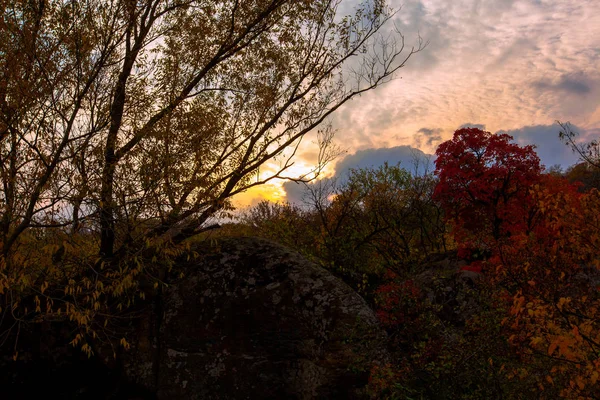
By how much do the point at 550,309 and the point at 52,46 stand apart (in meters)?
10.2

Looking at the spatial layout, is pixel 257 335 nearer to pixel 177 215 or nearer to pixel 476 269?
pixel 177 215

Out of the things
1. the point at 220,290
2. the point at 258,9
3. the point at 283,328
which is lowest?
the point at 283,328

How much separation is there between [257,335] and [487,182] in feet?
55.2

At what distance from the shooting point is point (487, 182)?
21.3 metres

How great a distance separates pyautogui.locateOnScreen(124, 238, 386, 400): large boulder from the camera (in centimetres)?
796

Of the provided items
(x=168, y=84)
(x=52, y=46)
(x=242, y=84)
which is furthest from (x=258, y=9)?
(x=52, y=46)

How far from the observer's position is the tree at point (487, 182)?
68.0 feet

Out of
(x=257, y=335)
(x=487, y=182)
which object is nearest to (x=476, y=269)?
(x=487, y=182)

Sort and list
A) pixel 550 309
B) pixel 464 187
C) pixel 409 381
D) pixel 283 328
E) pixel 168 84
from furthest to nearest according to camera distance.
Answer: pixel 464 187 → pixel 168 84 → pixel 283 328 → pixel 409 381 → pixel 550 309

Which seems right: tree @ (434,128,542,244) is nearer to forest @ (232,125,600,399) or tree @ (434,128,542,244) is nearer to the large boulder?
forest @ (232,125,600,399)

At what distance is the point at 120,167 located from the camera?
916 cm

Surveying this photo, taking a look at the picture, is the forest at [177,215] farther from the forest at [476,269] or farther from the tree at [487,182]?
the tree at [487,182]

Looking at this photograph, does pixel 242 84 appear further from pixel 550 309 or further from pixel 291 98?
pixel 550 309

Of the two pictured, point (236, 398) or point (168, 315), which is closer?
point (236, 398)
